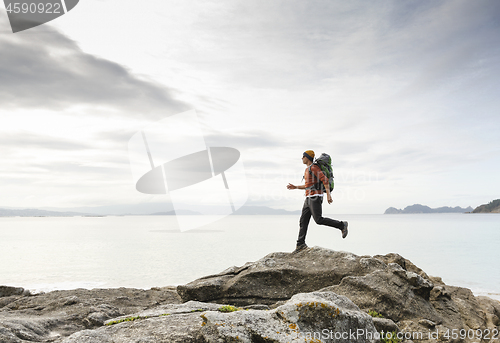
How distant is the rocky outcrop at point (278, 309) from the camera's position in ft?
14.6

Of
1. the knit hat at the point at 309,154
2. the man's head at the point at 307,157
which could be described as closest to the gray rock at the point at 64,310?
the man's head at the point at 307,157

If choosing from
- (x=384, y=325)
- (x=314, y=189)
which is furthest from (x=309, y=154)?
(x=384, y=325)

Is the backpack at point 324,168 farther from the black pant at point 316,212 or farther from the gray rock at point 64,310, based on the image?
the gray rock at point 64,310

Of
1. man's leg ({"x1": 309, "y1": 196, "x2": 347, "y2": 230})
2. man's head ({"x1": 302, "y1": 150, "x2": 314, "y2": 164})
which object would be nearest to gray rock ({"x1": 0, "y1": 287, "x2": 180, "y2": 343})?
man's leg ({"x1": 309, "y1": 196, "x2": 347, "y2": 230})

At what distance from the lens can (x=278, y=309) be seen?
4719mm

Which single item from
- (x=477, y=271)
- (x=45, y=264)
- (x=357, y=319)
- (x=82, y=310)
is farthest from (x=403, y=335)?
(x=45, y=264)

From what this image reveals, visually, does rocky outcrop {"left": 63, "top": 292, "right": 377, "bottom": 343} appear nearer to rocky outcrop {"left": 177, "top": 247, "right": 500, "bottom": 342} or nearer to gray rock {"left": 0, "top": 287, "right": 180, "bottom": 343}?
gray rock {"left": 0, "top": 287, "right": 180, "bottom": 343}

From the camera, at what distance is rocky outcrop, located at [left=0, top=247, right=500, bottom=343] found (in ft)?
14.6

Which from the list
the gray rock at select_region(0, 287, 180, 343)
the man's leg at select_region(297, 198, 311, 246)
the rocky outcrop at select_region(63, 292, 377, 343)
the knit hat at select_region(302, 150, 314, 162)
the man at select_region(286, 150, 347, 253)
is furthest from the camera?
the man's leg at select_region(297, 198, 311, 246)

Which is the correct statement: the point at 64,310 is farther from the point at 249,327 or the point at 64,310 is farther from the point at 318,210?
the point at 318,210

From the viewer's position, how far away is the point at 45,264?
1484 inches

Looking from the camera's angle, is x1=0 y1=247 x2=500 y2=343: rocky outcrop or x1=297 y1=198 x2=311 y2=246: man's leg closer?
x1=0 y1=247 x2=500 y2=343: rocky outcrop

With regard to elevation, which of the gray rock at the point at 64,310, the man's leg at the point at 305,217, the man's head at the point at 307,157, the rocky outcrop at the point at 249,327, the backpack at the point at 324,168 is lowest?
the gray rock at the point at 64,310

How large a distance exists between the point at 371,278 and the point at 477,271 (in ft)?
101
